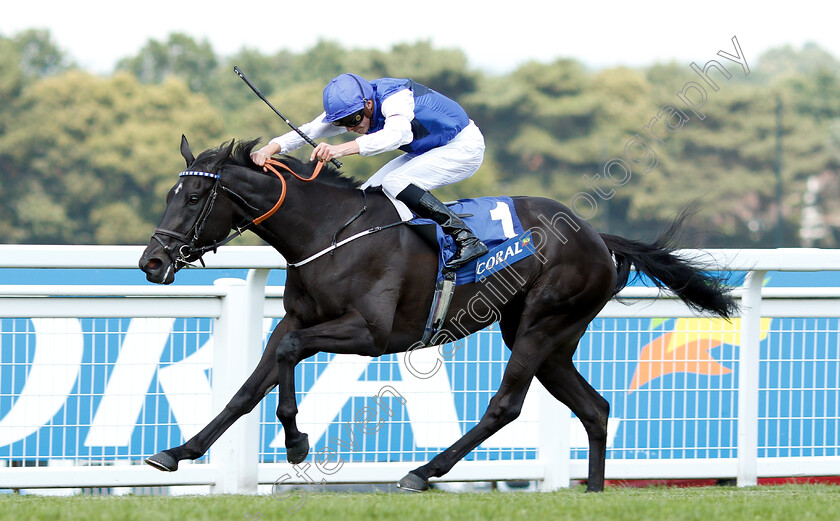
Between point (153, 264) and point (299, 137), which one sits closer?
point (153, 264)

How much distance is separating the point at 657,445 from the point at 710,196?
44507 mm

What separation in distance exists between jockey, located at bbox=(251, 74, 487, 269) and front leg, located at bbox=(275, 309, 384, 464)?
538 mm

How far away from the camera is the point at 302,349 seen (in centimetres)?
381

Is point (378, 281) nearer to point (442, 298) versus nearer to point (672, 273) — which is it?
point (442, 298)

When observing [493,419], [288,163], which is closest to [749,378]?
[493,419]

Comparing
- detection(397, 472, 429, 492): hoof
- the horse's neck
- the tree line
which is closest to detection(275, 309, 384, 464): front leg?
the horse's neck

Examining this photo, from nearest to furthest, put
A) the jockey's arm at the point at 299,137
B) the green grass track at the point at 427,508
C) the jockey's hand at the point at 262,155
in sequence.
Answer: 1. the green grass track at the point at 427,508
2. the jockey's hand at the point at 262,155
3. the jockey's arm at the point at 299,137

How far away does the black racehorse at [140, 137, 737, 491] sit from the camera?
3.87 metres

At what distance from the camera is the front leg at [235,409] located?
3.85 metres

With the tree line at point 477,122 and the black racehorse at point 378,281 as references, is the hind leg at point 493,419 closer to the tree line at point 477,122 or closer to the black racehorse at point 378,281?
the black racehorse at point 378,281

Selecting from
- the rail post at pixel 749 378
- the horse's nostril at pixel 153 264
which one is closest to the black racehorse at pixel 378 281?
the horse's nostril at pixel 153 264

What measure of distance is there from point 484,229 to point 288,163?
870mm

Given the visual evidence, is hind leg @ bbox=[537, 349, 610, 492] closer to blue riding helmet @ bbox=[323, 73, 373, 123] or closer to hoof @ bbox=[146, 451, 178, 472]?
blue riding helmet @ bbox=[323, 73, 373, 123]

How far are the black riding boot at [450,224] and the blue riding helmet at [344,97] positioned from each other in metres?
0.41
